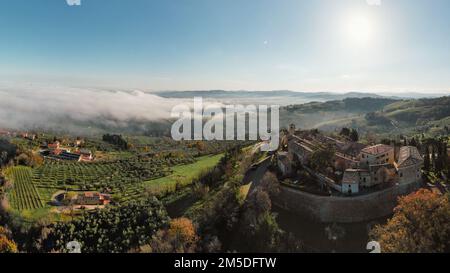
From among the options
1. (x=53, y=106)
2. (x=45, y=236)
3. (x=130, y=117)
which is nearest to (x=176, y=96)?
(x=130, y=117)

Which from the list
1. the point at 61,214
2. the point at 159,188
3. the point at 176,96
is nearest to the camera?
the point at 61,214

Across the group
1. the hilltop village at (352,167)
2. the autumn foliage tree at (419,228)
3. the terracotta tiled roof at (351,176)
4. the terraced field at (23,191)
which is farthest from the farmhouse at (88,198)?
the autumn foliage tree at (419,228)

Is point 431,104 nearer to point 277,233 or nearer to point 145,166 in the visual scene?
point 145,166

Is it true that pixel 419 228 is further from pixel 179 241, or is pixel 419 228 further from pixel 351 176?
pixel 179 241

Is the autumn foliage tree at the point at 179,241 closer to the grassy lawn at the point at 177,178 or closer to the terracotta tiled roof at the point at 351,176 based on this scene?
the terracotta tiled roof at the point at 351,176
